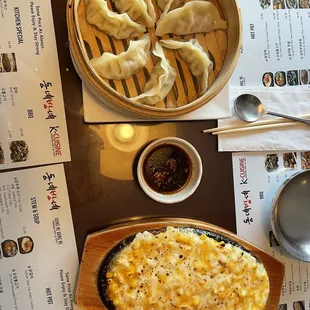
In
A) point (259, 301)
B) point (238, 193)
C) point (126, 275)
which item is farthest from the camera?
point (238, 193)

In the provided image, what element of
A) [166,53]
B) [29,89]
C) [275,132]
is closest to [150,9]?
[166,53]

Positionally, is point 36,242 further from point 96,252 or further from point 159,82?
point 159,82

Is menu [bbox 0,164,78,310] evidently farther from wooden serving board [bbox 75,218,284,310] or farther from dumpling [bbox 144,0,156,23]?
dumpling [bbox 144,0,156,23]

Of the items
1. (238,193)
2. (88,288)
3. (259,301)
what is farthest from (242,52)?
(88,288)

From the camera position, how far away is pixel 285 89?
1.70 metres

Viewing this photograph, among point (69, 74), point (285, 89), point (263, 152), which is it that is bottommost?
point (263, 152)

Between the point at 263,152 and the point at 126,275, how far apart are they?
678 mm

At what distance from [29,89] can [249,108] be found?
76 centimetres

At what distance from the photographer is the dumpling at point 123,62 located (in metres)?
1.43

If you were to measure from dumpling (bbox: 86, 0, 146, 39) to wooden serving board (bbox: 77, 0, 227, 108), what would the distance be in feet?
0.07

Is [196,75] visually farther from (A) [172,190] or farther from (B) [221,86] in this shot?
(A) [172,190]

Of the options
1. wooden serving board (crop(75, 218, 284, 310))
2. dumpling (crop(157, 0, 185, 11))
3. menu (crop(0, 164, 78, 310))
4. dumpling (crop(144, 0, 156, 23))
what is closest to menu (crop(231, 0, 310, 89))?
dumpling (crop(157, 0, 185, 11))

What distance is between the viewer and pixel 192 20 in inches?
60.1

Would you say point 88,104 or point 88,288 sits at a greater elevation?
point 88,104
